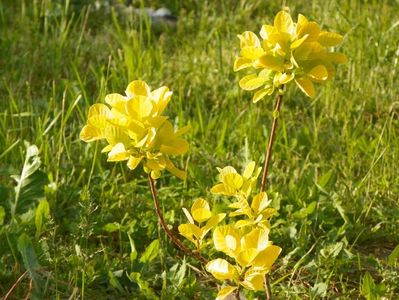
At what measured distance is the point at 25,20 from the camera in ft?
12.2

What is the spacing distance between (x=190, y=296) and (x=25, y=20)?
2.15 m

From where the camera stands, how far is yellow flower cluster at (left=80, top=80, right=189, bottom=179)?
1508 millimetres

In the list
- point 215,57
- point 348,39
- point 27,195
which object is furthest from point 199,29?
point 27,195

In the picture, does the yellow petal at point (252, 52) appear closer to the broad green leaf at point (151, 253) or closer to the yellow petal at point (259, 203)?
the yellow petal at point (259, 203)

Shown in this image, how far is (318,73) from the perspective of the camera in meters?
1.56

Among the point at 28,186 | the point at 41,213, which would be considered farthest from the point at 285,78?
the point at 28,186

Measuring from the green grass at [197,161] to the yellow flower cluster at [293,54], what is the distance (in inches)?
20.6

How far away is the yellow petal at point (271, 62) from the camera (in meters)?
1.56

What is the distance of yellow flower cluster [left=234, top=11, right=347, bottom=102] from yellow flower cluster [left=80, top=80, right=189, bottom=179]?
0.20m

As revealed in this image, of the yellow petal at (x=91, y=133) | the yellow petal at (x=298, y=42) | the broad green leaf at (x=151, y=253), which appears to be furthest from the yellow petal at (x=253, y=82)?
the broad green leaf at (x=151, y=253)

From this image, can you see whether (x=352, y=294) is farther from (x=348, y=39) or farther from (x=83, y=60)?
(x=83, y=60)

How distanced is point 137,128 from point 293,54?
35 cm

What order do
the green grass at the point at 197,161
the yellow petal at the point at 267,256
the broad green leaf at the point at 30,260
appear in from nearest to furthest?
the yellow petal at the point at 267,256
the broad green leaf at the point at 30,260
the green grass at the point at 197,161

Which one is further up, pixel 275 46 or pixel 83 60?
pixel 275 46
